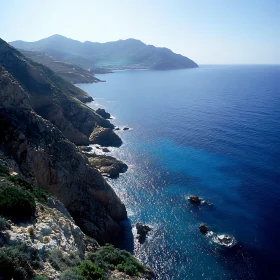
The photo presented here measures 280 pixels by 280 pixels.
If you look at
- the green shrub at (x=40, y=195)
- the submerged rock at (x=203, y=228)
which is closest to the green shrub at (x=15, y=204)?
the green shrub at (x=40, y=195)

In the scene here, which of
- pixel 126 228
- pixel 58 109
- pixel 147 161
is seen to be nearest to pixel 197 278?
pixel 126 228

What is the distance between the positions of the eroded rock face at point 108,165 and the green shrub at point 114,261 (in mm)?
40524

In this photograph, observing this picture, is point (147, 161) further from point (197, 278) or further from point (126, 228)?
point (197, 278)

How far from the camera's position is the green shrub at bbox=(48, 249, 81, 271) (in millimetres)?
21555

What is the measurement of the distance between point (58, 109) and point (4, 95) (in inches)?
1571

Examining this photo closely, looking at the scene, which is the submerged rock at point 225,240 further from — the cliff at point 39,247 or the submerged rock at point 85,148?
the submerged rock at point 85,148

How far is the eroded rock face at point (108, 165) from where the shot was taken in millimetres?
79137

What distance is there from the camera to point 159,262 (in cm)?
4850

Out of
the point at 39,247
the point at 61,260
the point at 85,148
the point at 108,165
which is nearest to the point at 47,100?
the point at 85,148

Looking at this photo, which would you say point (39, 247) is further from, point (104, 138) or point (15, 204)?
point (104, 138)

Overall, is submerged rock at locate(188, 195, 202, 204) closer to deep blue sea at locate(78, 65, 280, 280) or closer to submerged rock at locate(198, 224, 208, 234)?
deep blue sea at locate(78, 65, 280, 280)

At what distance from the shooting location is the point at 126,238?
55250 mm

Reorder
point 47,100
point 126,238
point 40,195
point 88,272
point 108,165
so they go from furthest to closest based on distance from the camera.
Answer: point 47,100 < point 108,165 < point 126,238 < point 40,195 < point 88,272

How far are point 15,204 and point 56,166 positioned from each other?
29.7 m
